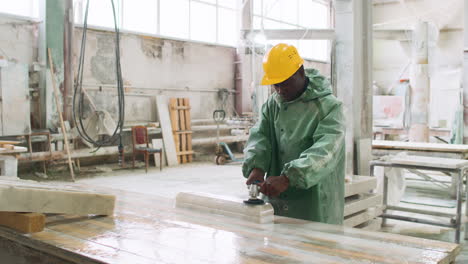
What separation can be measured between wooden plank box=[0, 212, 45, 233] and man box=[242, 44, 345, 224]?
117 cm

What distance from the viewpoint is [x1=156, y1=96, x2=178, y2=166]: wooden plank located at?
10.9 m

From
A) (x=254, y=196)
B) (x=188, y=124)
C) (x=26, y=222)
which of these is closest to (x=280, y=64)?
(x=254, y=196)

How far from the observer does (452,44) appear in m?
14.9

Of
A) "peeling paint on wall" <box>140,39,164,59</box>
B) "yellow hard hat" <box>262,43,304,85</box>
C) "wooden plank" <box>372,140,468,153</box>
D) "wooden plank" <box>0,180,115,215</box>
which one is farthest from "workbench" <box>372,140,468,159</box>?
"peeling paint on wall" <box>140,39,164,59</box>

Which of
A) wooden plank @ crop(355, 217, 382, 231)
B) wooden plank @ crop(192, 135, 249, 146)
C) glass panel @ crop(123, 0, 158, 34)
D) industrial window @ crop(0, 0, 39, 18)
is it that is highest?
glass panel @ crop(123, 0, 158, 34)

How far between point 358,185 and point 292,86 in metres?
1.98

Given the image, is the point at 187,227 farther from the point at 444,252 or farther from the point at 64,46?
the point at 64,46

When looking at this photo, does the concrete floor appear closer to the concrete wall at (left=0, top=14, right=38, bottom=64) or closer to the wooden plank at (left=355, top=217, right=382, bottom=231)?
the wooden plank at (left=355, top=217, right=382, bottom=231)

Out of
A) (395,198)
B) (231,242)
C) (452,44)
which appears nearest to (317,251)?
(231,242)

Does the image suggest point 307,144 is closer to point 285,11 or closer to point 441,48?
point 285,11

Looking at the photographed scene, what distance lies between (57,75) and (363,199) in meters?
6.79

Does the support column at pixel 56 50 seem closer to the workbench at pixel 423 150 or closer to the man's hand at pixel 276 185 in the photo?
the workbench at pixel 423 150

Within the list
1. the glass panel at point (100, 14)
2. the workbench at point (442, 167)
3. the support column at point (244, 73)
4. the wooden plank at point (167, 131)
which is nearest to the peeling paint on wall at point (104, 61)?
the glass panel at point (100, 14)

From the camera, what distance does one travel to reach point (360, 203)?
14.0 ft
